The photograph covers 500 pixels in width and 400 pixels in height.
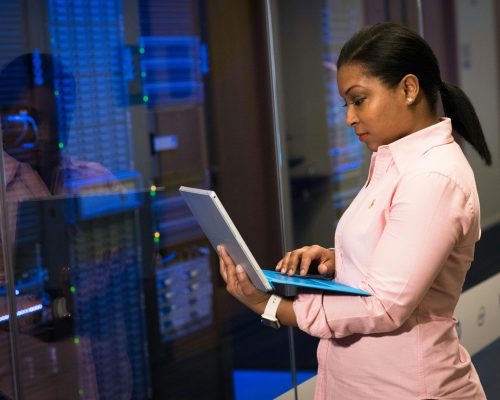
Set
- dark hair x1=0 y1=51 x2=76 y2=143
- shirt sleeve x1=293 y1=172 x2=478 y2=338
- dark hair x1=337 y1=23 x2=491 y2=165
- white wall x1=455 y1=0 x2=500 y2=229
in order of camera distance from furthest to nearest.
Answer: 1. white wall x1=455 y1=0 x2=500 y2=229
2. dark hair x1=0 y1=51 x2=76 y2=143
3. dark hair x1=337 y1=23 x2=491 y2=165
4. shirt sleeve x1=293 y1=172 x2=478 y2=338

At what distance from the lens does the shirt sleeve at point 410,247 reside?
1557 mm

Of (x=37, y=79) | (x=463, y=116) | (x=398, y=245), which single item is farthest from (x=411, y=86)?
(x=37, y=79)

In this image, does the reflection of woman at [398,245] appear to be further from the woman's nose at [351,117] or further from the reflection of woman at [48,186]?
the reflection of woman at [48,186]

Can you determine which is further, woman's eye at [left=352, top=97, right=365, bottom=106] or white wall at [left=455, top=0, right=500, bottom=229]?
white wall at [left=455, top=0, right=500, bottom=229]

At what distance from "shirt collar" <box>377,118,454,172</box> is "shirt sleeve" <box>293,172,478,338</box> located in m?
0.07

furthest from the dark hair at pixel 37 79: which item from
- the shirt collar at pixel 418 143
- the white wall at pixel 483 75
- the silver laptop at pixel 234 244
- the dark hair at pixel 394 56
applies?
the white wall at pixel 483 75

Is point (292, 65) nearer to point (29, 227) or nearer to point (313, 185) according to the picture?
point (313, 185)

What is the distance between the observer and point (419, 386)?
167 centimetres

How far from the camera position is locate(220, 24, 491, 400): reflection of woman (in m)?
1.57

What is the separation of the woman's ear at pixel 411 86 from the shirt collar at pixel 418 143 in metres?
0.08

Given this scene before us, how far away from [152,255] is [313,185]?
140cm

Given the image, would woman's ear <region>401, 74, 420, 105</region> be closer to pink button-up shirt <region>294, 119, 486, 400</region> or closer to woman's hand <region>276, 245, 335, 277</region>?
pink button-up shirt <region>294, 119, 486, 400</region>

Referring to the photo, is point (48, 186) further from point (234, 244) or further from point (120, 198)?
point (234, 244)

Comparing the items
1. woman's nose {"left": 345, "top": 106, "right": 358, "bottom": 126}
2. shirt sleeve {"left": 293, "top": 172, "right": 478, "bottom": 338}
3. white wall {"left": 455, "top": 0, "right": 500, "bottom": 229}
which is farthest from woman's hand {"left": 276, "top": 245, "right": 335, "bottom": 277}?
white wall {"left": 455, "top": 0, "right": 500, "bottom": 229}
